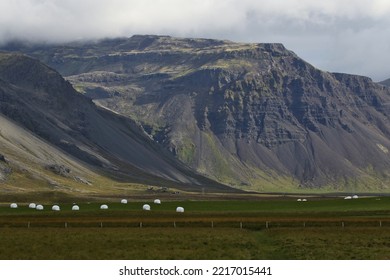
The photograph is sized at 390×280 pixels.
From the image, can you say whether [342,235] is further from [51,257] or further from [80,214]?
[80,214]

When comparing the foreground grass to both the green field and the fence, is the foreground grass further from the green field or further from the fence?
the fence

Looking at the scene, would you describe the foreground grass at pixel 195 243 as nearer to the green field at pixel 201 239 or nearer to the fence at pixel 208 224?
the green field at pixel 201 239

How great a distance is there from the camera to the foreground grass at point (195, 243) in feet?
194

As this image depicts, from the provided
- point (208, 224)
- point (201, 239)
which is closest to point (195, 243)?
point (201, 239)

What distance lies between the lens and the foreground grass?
194 ft

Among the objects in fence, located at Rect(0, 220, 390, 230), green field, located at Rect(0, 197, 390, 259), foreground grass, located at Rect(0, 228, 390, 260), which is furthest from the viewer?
fence, located at Rect(0, 220, 390, 230)

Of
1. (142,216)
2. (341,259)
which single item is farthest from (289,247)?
(142,216)

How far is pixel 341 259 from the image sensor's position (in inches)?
2221

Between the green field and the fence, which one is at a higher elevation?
the fence

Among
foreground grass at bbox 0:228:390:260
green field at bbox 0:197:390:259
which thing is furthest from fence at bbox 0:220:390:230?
foreground grass at bbox 0:228:390:260

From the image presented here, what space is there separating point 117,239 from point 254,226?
84.0 ft
